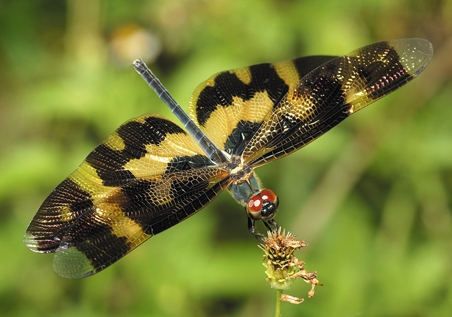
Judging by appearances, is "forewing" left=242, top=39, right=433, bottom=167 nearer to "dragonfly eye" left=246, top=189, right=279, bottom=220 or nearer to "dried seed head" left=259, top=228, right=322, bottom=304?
"dragonfly eye" left=246, top=189, right=279, bottom=220

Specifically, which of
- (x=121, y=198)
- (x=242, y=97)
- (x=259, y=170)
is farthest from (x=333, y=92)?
(x=259, y=170)

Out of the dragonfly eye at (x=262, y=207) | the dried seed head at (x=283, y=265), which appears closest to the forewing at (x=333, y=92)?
the dragonfly eye at (x=262, y=207)

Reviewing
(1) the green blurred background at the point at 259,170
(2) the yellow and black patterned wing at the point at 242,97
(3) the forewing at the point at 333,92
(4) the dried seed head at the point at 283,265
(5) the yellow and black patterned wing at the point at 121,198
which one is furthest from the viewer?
(1) the green blurred background at the point at 259,170

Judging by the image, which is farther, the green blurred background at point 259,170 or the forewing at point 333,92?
the green blurred background at point 259,170

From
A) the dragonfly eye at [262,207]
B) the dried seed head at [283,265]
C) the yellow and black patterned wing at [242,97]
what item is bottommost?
the dried seed head at [283,265]

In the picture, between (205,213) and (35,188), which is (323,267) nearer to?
(205,213)

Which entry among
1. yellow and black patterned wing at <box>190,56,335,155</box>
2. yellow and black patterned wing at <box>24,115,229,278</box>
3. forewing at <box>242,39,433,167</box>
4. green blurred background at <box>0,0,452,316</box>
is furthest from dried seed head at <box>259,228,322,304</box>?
green blurred background at <box>0,0,452,316</box>

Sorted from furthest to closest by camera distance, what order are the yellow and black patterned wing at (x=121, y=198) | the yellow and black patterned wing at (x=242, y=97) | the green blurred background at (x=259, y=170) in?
the green blurred background at (x=259, y=170)
the yellow and black patterned wing at (x=242, y=97)
the yellow and black patterned wing at (x=121, y=198)

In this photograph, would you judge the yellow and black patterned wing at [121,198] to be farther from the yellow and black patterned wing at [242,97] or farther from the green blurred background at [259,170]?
the green blurred background at [259,170]
